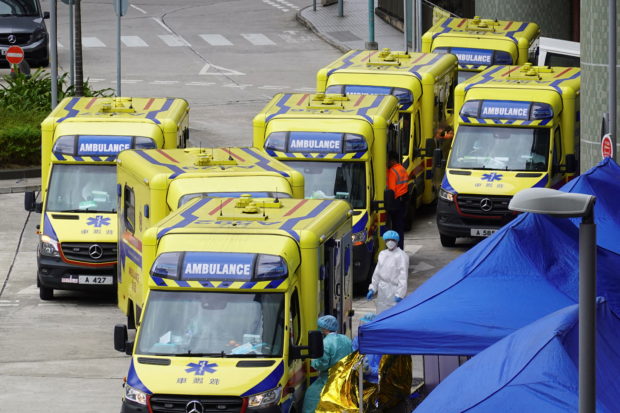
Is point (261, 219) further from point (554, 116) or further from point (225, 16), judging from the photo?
point (225, 16)

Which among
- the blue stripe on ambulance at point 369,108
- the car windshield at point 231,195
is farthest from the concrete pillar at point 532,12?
the car windshield at point 231,195

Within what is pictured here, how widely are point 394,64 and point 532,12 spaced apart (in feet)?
54.2

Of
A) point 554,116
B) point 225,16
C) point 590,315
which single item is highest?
point 590,315

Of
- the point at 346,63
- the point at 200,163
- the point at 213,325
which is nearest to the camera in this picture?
the point at 213,325

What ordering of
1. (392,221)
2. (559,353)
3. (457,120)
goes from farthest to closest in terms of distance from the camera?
(457,120) < (392,221) < (559,353)

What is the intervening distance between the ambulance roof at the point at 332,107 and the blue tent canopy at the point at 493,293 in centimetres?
780

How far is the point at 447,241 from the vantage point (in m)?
26.5

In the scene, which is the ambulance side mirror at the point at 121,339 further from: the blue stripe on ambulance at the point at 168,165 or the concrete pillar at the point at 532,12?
the concrete pillar at the point at 532,12

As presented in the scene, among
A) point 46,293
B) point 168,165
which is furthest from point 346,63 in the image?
point 168,165

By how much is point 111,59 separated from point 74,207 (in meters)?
24.4

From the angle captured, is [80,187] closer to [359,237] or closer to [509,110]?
[359,237]

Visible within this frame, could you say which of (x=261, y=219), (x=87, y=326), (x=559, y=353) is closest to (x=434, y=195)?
(x=87, y=326)

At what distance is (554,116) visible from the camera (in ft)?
85.8

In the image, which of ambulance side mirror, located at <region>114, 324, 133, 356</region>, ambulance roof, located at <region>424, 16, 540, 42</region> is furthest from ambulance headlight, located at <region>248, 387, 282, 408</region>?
ambulance roof, located at <region>424, 16, 540, 42</region>
